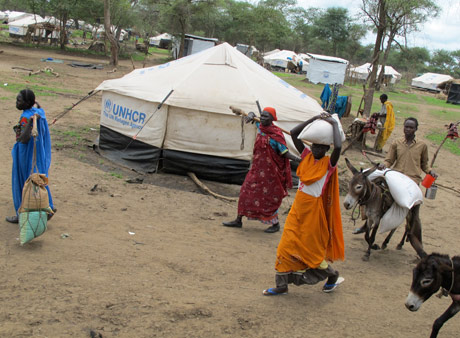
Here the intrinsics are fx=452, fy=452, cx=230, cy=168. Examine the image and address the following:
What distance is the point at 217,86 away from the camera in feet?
26.7

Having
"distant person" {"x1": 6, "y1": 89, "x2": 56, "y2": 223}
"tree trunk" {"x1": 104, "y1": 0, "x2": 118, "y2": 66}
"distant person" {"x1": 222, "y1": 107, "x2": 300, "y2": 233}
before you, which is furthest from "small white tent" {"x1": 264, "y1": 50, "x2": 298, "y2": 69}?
"distant person" {"x1": 6, "y1": 89, "x2": 56, "y2": 223}

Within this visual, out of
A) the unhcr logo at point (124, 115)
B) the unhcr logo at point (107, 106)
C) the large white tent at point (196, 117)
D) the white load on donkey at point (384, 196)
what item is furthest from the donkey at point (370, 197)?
the unhcr logo at point (107, 106)

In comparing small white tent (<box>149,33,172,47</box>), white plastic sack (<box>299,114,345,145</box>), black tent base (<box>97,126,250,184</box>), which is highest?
small white tent (<box>149,33,172,47</box>)

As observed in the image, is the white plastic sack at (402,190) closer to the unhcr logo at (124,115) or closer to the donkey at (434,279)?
the donkey at (434,279)

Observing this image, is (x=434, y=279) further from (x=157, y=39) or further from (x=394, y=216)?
(x=157, y=39)

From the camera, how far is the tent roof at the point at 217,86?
7879 millimetres

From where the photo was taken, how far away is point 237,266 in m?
4.60

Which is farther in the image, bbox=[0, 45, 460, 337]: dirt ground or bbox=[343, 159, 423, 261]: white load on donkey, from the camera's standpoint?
bbox=[343, 159, 423, 261]: white load on donkey

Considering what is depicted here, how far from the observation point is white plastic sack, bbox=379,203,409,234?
201 inches

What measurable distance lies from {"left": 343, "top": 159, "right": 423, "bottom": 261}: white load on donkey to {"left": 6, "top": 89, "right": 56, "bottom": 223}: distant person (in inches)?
127

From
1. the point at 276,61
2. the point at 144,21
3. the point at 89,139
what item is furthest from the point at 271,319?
the point at 276,61

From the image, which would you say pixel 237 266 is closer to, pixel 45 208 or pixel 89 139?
pixel 45 208

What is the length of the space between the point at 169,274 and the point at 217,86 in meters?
4.71

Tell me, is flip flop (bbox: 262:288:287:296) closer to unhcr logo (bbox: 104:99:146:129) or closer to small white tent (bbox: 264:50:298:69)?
unhcr logo (bbox: 104:99:146:129)
